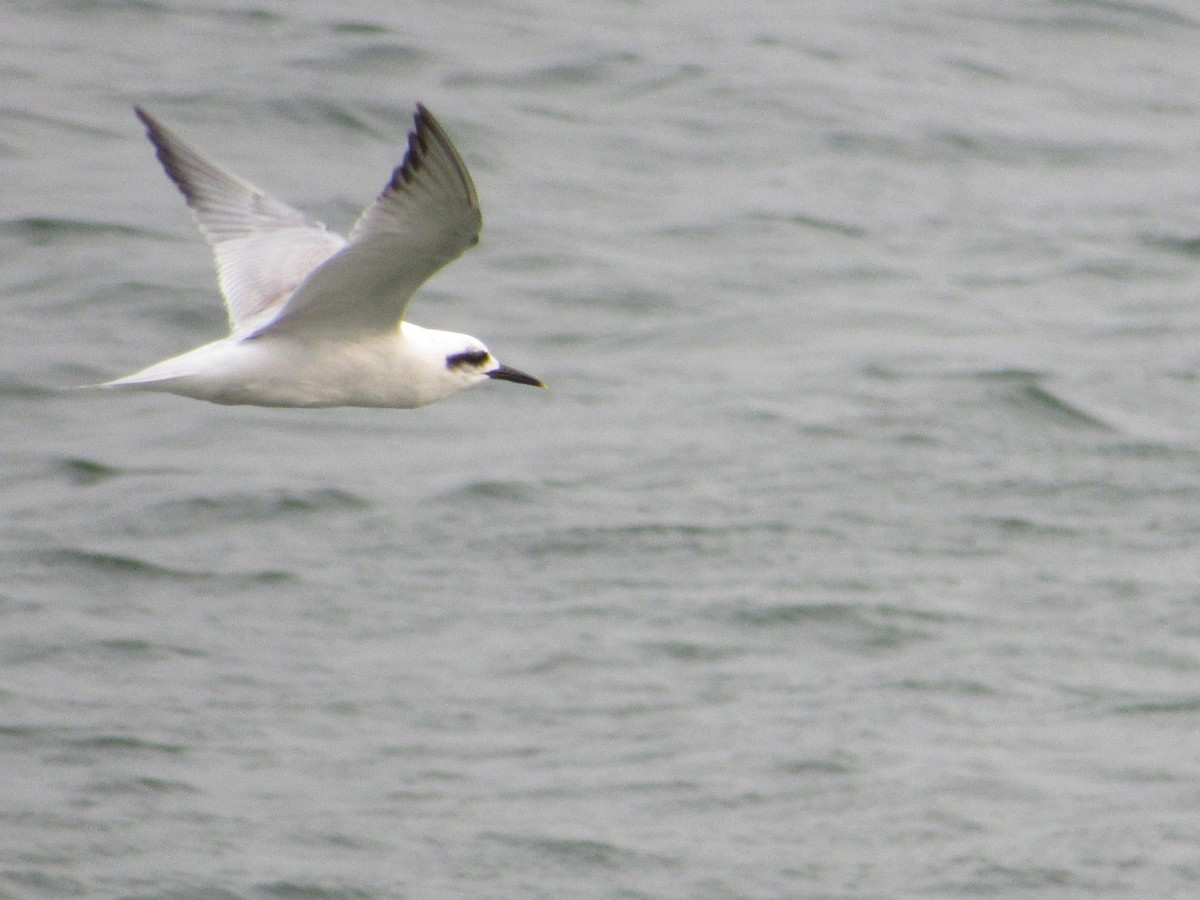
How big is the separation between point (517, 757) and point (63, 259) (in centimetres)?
589

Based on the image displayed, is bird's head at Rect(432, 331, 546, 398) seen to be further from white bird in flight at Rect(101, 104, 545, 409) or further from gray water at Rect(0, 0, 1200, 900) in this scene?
gray water at Rect(0, 0, 1200, 900)

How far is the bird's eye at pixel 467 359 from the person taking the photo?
8039mm

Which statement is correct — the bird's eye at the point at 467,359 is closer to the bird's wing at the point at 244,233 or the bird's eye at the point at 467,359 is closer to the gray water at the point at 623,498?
the bird's wing at the point at 244,233

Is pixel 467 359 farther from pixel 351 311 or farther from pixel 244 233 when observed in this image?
pixel 244 233

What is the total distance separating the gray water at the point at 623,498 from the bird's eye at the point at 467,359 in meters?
3.58

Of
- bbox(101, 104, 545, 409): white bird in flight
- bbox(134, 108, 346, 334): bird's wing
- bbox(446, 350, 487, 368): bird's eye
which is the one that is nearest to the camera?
bbox(101, 104, 545, 409): white bird in flight

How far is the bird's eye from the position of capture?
8.04 metres

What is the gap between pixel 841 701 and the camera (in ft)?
39.1

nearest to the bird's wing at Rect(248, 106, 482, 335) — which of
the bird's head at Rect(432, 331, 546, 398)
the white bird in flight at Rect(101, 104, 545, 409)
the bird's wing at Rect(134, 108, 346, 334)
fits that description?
the white bird in flight at Rect(101, 104, 545, 409)

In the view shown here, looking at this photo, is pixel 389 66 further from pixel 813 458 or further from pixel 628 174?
pixel 813 458

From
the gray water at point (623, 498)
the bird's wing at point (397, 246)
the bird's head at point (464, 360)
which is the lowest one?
the gray water at point (623, 498)

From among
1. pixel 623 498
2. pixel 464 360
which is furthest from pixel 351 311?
pixel 623 498

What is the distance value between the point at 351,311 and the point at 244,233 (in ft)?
4.97

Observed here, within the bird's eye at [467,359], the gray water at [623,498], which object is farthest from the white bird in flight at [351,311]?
the gray water at [623,498]
